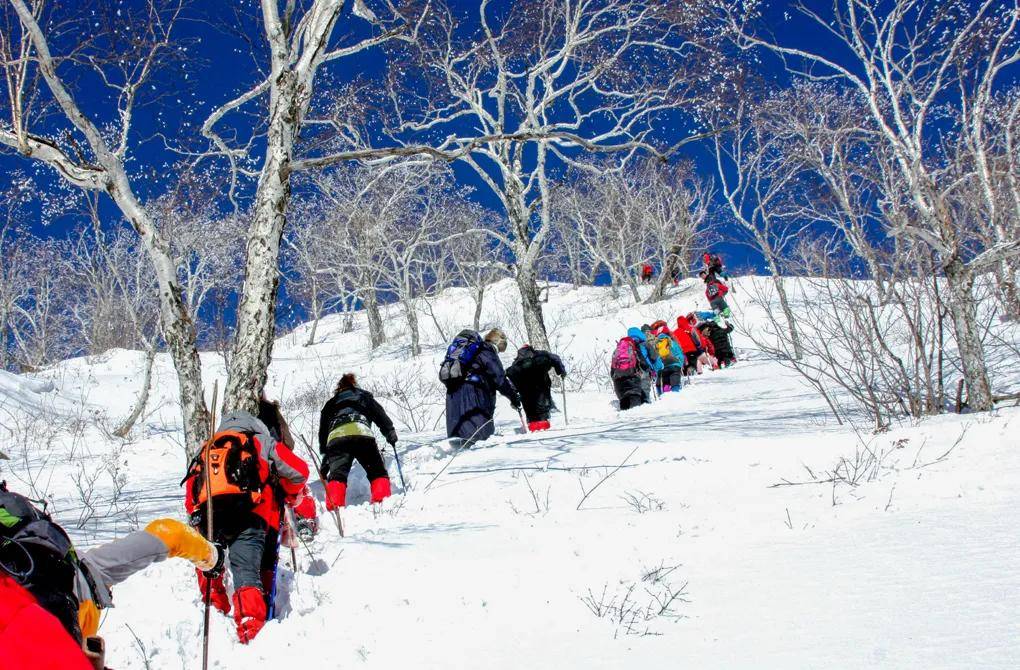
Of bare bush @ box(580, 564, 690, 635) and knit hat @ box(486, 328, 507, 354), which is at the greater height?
knit hat @ box(486, 328, 507, 354)

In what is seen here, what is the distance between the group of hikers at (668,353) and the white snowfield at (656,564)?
336 cm

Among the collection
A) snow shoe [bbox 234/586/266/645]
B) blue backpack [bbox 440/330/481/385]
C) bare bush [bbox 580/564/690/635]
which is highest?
blue backpack [bbox 440/330/481/385]

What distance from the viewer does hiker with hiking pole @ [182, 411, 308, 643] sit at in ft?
9.78

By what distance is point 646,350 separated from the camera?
33.0 ft

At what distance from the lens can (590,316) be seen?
1008 inches

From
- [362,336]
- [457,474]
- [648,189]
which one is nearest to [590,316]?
[648,189]

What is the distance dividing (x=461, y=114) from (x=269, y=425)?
8.88 metres

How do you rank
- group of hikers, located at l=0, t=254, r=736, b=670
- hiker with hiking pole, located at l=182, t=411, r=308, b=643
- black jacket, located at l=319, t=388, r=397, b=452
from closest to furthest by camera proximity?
group of hikers, located at l=0, t=254, r=736, b=670
hiker with hiking pole, located at l=182, t=411, r=308, b=643
black jacket, located at l=319, t=388, r=397, b=452

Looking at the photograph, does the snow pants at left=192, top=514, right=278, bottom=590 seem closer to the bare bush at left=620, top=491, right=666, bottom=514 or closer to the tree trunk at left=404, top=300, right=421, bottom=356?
the bare bush at left=620, top=491, right=666, bottom=514

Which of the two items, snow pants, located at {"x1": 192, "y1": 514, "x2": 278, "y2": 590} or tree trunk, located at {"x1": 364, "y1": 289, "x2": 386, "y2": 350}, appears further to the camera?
tree trunk, located at {"x1": 364, "y1": 289, "x2": 386, "y2": 350}

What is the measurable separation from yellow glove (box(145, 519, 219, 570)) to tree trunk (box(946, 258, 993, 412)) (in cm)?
578

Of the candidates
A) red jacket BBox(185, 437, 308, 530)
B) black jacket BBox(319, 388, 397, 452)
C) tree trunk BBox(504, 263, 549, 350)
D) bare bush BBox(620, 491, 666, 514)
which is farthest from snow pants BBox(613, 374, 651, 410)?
red jacket BBox(185, 437, 308, 530)

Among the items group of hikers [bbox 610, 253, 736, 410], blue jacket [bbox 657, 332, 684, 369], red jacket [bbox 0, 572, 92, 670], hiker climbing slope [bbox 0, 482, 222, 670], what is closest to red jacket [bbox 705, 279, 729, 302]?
group of hikers [bbox 610, 253, 736, 410]

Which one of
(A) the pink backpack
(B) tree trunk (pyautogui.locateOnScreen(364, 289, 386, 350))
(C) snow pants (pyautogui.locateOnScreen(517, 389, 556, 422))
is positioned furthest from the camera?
(B) tree trunk (pyautogui.locateOnScreen(364, 289, 386, 350))
